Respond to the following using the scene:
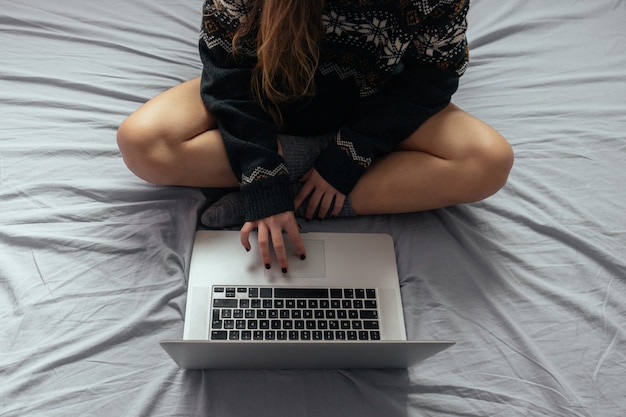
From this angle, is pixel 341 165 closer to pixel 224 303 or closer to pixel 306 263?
pixel 306 263

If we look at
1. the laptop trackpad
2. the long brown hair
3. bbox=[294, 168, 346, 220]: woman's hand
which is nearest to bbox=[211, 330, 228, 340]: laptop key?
the laptop trackpad

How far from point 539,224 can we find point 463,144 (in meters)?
0.19

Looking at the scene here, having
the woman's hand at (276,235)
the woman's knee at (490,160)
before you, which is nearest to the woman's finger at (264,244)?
the woman's hand at (276,235)

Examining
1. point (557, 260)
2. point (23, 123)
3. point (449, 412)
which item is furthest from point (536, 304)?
point (23, 123)

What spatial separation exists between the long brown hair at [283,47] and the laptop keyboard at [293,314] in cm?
29

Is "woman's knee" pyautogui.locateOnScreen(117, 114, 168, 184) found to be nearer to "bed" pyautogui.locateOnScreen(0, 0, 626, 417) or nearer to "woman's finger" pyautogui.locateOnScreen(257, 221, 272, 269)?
"bed" pyautogui.locateOnScreen(0, 0, 626, 417)

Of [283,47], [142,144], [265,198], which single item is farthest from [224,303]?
[283,47]

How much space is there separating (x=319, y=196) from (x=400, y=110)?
0.60 ft

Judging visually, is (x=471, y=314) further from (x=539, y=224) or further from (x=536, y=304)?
(x=539, y=224)

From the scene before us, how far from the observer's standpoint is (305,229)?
0.92 meters

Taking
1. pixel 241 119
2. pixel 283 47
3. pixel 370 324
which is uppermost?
pixel 283 47

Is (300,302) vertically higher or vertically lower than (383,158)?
lower

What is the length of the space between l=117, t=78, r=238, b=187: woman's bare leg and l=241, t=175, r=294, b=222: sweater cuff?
0.08 metres

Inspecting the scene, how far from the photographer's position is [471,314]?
871 millimetres
